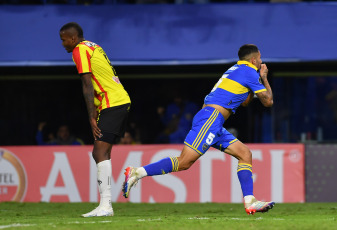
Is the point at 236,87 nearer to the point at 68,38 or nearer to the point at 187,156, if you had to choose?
the point at 187,156

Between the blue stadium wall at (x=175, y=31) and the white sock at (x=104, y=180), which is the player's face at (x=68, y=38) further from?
the blue stadium wall at (x=175, y=31)

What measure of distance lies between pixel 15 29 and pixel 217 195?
18.2ft

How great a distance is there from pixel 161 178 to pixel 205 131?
4487mm

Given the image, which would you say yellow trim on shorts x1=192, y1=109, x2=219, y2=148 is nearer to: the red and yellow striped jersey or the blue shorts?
the blue shorts

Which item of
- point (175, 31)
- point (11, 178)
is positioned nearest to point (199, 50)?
point (175, 31)

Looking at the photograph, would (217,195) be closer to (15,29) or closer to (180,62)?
(180,62)

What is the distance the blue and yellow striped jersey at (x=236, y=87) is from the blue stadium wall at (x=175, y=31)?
258 inches

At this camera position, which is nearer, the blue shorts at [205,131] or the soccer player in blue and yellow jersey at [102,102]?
the blue shorts at [205,131]

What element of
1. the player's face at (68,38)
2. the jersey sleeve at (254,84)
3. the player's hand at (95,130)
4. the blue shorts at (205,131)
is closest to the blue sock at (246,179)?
the blue shorts at (205,131)

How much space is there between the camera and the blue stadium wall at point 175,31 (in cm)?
1473

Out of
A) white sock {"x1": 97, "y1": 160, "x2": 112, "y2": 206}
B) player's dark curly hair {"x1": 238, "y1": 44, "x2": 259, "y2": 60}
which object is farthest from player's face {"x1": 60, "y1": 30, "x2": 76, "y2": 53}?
player's dark curly hair {"x1": 238, "y1": 44, "x2": 259, "y2": 60}

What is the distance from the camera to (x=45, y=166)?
12.3 meters

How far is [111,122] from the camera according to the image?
316 inches

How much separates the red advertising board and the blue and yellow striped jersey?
421cm
